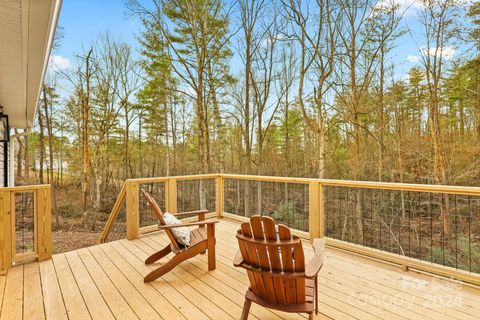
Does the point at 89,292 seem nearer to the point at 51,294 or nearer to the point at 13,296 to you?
the point at 51,294

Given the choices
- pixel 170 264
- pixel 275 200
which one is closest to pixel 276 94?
pixel 275 200

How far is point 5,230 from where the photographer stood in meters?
2.95

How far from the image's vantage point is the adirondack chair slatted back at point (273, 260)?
5.75ft

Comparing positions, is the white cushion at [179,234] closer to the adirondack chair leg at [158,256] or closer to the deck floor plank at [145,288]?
the adirondack chair leg at [158,256]

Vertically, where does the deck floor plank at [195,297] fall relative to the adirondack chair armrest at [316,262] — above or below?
below

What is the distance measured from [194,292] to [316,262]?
133 centimetres

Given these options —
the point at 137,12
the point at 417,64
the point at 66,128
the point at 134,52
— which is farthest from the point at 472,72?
the point at 66,128

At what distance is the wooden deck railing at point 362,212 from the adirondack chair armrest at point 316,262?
1.51m

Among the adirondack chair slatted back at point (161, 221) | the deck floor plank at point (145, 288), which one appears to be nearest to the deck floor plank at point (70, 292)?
the deck floor plank at point (145, 288)

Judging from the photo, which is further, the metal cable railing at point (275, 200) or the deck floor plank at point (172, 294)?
the metal cable railing at point (275, 200)

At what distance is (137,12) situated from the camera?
8398 mm

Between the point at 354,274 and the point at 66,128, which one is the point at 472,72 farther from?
the point at 66,128

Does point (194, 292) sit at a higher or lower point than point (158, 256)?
lower

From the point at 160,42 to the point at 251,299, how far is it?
360 inches
